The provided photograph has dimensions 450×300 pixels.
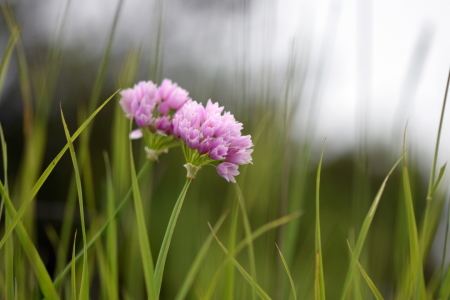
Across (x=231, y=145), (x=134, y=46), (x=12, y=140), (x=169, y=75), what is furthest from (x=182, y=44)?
(x=231, y=145)

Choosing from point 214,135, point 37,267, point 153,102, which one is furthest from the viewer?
point 153,102

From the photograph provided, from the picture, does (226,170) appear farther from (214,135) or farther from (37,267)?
(37,267)

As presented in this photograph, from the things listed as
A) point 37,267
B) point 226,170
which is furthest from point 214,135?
point 37,267

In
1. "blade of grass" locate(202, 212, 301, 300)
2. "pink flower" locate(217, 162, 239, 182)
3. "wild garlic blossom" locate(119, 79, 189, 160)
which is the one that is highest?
"wild garlic blossom" locate(119, 79, 189, 160)

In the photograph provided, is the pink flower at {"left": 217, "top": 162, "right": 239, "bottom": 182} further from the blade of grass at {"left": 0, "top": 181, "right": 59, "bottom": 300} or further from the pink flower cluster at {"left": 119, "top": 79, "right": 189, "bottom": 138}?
the blade of grass at {"left": 0, "top": 181, "right": 59, "bottom": 300}

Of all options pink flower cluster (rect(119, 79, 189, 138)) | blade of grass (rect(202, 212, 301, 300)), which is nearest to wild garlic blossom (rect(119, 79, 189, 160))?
pink flower cluster (rect(119, 79, 189, 138))

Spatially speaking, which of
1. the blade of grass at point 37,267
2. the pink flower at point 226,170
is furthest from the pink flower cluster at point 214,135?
the blade of grass at point 37,267
